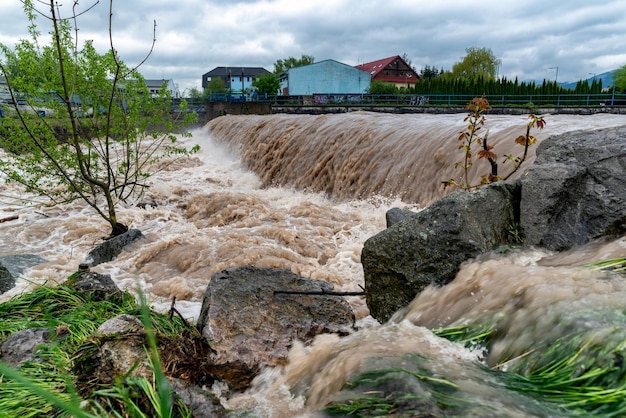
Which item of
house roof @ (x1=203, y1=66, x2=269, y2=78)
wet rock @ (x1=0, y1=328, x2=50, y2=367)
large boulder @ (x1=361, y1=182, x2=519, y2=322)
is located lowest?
wet rock @ (x1=0, y1=328, x2=50, y2=367)

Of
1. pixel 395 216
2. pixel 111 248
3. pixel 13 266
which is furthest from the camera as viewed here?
pixel 111 248

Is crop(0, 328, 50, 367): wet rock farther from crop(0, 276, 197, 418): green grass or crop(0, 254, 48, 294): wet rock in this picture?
crop(0, 254, 48, 294): wet rock

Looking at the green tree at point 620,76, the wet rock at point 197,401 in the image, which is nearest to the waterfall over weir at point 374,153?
the wet rock at point 197,401

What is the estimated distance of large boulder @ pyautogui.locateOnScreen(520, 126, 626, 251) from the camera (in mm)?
3254

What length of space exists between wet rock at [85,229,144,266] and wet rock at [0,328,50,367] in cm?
366

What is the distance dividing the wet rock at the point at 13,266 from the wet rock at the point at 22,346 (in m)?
2.79

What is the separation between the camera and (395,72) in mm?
69438

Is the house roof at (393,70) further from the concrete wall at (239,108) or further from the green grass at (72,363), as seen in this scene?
the green grass at (72,363)

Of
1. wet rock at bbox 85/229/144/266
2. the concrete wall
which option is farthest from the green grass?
the concrete wall

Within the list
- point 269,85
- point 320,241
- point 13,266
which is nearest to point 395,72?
point 269,85

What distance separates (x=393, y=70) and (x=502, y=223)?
69.8 metres

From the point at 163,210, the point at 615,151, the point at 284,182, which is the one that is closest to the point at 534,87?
the point at 284,182

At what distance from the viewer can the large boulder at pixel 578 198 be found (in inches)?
128

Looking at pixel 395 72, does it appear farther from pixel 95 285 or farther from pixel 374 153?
pixel 95 285
